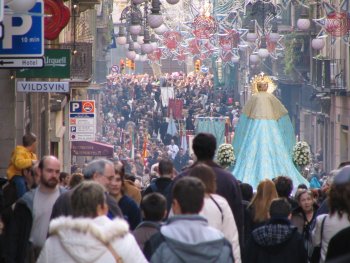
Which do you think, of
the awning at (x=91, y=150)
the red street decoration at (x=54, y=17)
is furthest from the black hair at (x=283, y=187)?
the awning at (x=91, y=150)

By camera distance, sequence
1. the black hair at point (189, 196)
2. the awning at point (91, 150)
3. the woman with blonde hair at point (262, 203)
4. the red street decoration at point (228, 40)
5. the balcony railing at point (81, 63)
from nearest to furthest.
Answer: the black hair at point (189, 196) < the woman with blonde hair at point (262, 203) < the balcony railing at point (81, 63) < the awning at point (91, 150) < the red street decoration at point (228, 40)

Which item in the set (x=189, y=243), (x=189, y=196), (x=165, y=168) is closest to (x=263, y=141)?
(x=165, y=168)

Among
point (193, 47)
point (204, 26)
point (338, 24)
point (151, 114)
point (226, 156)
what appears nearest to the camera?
point (226, 156)

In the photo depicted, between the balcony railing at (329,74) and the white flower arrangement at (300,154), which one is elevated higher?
the balcony railing at (329,74)

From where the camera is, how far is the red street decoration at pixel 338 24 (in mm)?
31750

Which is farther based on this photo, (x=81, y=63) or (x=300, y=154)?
(x=81, y=63)

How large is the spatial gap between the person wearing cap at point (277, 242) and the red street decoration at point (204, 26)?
1394 inches

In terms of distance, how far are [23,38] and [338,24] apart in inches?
614

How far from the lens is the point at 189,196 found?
8.76 m

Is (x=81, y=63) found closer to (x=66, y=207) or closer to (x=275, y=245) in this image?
(x=275, y=245)

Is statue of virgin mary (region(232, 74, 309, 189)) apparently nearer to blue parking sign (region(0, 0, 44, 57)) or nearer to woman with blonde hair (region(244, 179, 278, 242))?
blue parking sign (region(0, 0, 44, 57))

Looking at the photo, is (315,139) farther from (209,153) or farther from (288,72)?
(209,153)

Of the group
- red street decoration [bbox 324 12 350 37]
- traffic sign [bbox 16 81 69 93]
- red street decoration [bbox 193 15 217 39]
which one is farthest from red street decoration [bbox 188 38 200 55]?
traffic sign [bbox 16 81 69 93]

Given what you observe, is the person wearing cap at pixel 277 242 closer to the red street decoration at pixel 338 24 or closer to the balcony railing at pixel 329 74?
the red street decoration at pixel 338 24
